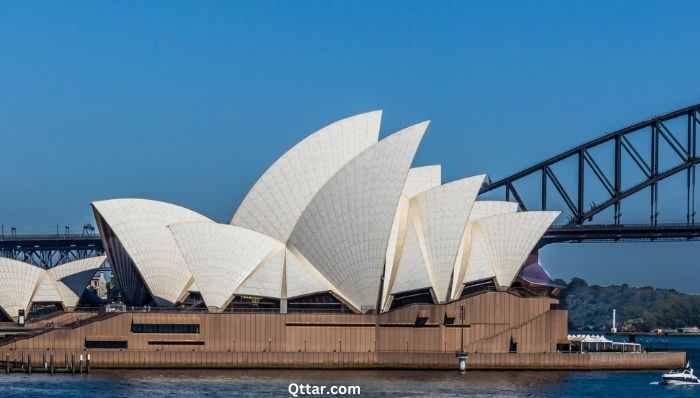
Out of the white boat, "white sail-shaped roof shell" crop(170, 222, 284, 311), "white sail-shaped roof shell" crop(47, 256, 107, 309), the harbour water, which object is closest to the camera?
the harbour water

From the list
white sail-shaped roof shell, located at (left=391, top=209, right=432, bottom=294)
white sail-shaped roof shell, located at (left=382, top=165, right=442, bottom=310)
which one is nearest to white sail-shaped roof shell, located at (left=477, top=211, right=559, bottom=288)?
white sail-shaped roof shell, located at (left=391, top=209, right=432, bottom=294)

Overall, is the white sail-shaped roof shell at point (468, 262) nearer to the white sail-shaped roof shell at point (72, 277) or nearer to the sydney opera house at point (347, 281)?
the sydney opera house at point (347, 281)

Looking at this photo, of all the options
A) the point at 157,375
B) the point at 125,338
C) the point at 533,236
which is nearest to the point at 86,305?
the point at 125,338

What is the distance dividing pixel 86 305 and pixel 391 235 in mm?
21006

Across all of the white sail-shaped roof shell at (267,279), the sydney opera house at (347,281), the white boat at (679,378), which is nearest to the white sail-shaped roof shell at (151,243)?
the sydney opera house at (347,281)

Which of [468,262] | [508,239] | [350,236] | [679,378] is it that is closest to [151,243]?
[350,236]

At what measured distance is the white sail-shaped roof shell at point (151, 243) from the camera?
232ft

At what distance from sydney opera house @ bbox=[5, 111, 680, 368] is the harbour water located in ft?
8.24

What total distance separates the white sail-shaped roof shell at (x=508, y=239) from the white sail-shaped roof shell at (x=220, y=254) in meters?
9.77

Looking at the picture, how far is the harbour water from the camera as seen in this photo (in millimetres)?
54062

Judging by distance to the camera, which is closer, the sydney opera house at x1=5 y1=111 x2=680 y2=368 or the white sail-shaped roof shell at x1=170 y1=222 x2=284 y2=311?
the sydney opera house at x1=5 y1=111 x2=680 y2=368

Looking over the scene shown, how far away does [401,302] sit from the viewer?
6806 centimetres

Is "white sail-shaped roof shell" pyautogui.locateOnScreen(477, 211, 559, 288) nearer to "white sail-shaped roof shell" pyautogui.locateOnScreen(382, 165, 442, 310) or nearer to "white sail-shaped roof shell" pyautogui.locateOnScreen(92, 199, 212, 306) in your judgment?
"white sail-shaped roof shell" pyautogui.locateOnScreen(382, 165, 442, 310)

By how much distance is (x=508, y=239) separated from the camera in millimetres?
68750
